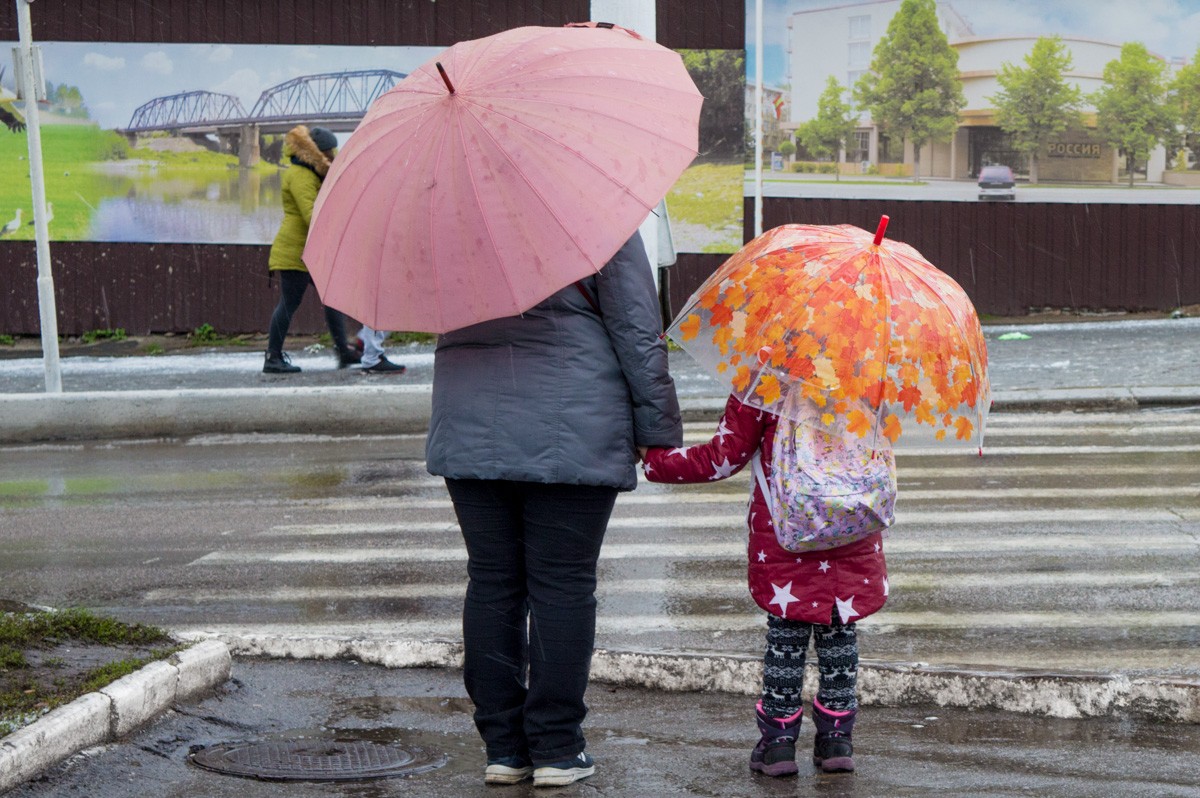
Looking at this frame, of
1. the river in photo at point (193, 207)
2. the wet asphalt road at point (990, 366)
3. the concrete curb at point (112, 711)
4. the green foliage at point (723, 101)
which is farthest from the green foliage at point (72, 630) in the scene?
the green foliage at point (723, 101)

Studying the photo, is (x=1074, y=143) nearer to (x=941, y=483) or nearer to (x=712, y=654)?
(x=941, y=483)

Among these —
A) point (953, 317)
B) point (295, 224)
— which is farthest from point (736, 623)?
point (295, 224)

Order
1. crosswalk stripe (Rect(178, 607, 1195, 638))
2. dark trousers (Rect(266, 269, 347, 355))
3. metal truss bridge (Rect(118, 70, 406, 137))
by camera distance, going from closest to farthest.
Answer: crosswalk stripe (Rect(178, 607, 1195, 638)), dark trousers (Rect(266, 269, 347, 355)), metal truss bridge (Rect(118, 70, 406, 137))

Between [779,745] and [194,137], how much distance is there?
13.8 meters

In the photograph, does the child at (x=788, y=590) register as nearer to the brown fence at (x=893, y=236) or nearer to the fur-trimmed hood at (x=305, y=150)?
the fur-trimmed hood at (x=305, y=150)

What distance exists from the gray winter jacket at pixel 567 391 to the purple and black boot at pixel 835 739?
0.87 metres

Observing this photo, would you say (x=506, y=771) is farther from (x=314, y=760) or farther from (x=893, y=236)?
(x=893, y=236)

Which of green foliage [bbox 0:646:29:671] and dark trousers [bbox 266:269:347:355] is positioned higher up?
dark trousers [bbox 266:269:347:355]

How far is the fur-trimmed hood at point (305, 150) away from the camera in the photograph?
12961mm

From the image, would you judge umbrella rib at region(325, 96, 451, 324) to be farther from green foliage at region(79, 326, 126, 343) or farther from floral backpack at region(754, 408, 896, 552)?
green foliage at region(79, 326, 126, 343)

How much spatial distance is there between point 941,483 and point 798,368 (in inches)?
224

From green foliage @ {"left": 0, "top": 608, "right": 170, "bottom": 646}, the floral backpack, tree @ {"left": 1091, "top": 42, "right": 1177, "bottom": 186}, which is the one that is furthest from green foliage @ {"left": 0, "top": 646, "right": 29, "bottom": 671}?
tree @ {"left": 1091, "top": 42, "right": 1177, "bottom": 186}

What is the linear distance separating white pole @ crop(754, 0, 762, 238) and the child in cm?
1156

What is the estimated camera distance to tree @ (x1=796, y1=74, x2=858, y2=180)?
16.7 meters
